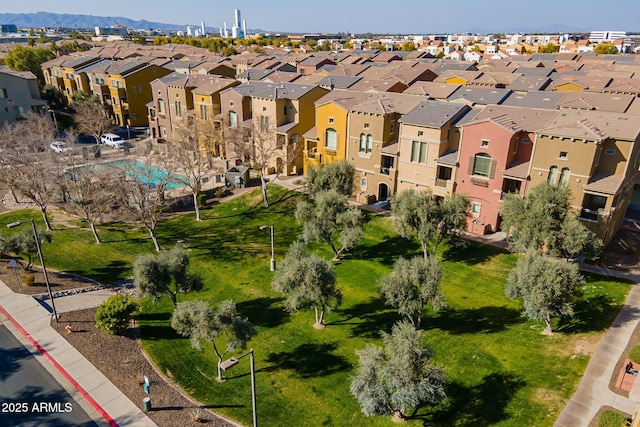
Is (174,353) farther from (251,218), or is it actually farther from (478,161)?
(478,161)

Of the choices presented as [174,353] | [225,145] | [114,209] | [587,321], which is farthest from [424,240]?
[225,145]

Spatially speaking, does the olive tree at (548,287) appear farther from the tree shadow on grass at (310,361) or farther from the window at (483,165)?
the window at (483,165)

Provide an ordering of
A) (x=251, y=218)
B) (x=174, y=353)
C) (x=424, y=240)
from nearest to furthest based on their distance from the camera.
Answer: (x=174, y=353), (x=424, y=240), (x=251, y=218)

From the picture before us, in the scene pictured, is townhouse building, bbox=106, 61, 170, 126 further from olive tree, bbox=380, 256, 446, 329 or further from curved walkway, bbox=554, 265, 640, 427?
curved walkway, bbox=554, 265, 640, 427

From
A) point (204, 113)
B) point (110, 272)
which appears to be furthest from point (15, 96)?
point (110, 272)

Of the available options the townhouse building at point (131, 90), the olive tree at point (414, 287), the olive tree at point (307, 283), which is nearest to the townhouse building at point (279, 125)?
the olive tree at point (307, 283)

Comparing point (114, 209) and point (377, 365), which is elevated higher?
point (377, 365)
